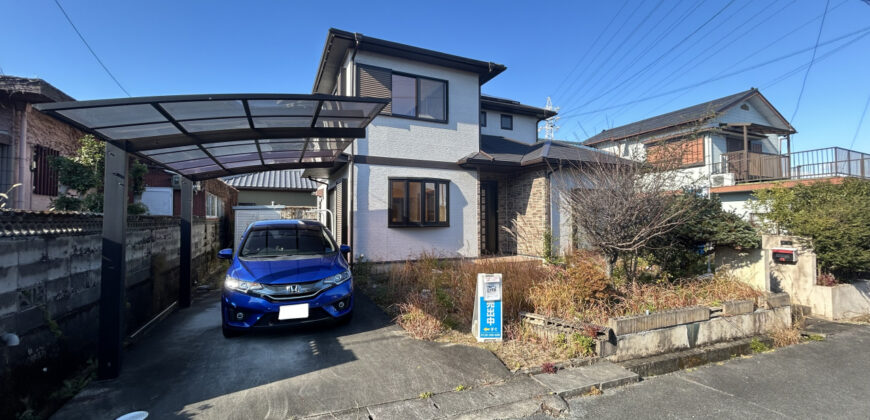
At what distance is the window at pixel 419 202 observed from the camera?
860 centimetres

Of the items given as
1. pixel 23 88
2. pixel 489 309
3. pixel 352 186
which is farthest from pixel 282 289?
pixel 23 88

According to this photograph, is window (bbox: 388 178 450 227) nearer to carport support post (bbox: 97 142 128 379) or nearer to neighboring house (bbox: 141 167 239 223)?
carport support post (bbox: 97 142 128 379)

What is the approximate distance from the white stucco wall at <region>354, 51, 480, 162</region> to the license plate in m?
4.70

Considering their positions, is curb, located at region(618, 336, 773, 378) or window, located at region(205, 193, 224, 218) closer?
curb, located at region(618, 336, 773, 378)

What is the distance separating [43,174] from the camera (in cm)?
715

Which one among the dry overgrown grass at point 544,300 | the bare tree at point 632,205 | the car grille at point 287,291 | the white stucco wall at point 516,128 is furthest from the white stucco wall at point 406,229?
the bare tree at point 632,205

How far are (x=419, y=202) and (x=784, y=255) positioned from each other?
674cm

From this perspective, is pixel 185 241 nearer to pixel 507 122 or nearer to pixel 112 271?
pixel 112 271

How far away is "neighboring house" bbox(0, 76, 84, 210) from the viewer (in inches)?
242

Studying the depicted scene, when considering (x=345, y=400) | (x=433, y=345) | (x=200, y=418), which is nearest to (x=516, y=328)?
(x=433, y=345)

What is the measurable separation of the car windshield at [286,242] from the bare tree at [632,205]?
3.88 metres

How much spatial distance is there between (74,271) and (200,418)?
2.02m

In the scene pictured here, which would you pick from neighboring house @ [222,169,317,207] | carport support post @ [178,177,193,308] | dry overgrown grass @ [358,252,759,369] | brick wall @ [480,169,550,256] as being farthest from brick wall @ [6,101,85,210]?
neighboring house @ [222,169,317,207]

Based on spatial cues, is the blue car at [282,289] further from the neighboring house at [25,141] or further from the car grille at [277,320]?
the neighboring house at [25,141]
